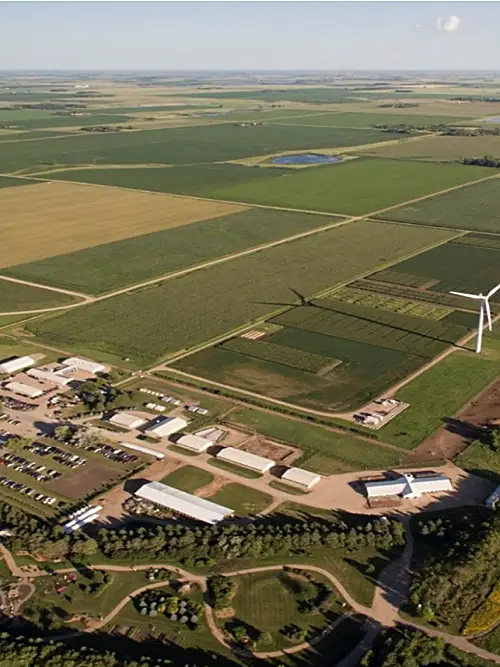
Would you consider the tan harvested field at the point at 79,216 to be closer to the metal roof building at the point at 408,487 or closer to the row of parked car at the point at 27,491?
the row of parked car at the point at 27,491

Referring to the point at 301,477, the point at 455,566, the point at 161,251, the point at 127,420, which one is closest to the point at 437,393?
the point at 301,477

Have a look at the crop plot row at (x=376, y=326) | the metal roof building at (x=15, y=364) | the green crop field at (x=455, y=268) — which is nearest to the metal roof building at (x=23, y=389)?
the metal roof building at (x=15, y=364)

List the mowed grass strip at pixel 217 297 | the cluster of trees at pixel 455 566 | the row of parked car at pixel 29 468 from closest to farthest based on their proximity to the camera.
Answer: the cluster of trees at pixel 455 566 < the row of parked car at pixel 29 468 < the mowed grass strip at pixel 217 297

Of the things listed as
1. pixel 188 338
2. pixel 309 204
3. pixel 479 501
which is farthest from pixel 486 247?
pixel 479 501

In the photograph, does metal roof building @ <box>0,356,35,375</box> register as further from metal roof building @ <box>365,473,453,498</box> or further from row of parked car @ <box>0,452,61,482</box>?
metal roof building @ <box>365,473,453,498</box>

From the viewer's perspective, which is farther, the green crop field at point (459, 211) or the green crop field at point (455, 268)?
the green crop field at point (459, 211)

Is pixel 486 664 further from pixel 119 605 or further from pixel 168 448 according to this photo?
pixel 168 448

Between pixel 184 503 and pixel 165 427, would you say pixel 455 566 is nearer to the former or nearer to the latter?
pixel 184 503
